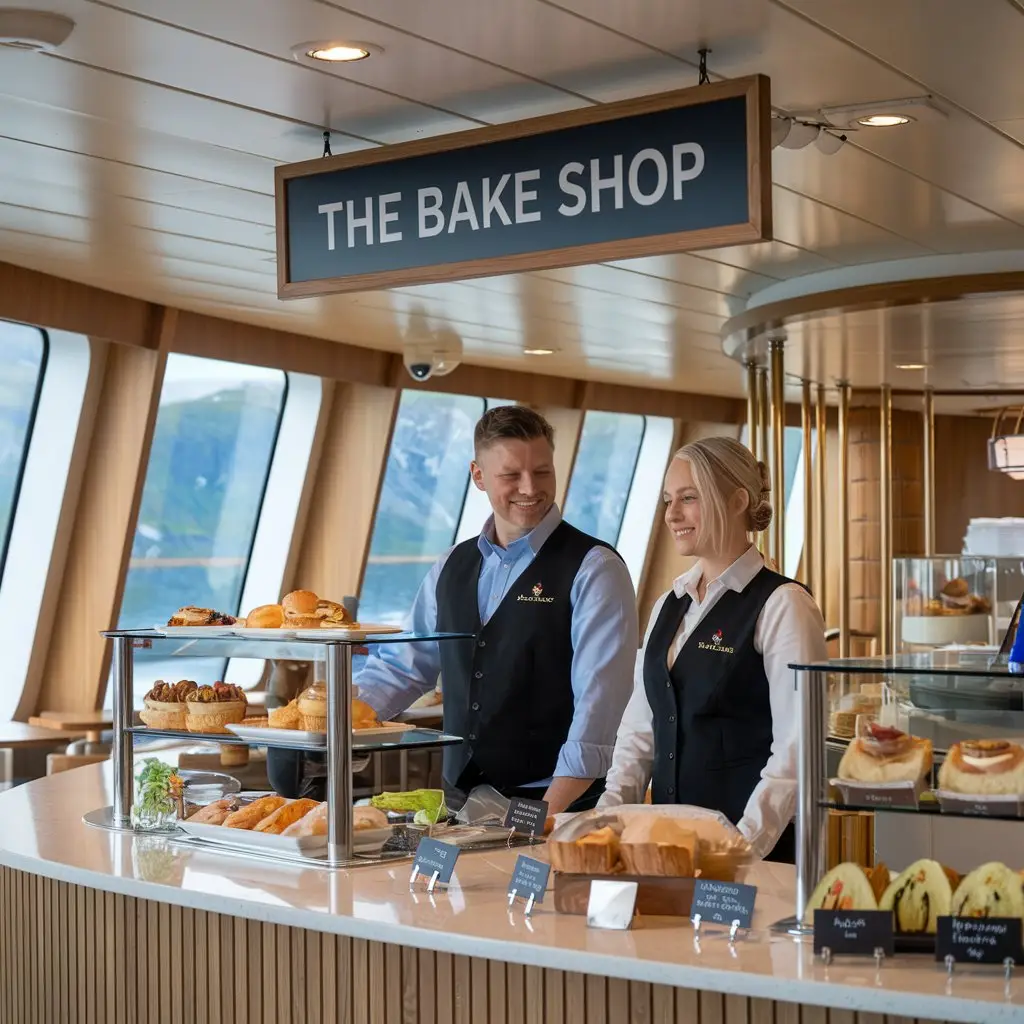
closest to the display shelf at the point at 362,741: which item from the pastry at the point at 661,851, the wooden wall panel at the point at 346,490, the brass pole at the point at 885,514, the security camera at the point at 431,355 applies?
the pastry at the point at 661,851

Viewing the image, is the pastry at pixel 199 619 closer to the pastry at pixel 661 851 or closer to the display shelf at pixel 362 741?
the display shelf at pixel 362 741

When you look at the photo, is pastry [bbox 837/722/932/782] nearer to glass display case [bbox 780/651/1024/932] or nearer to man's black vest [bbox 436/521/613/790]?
glass display case [bbox 780/651/1024/932]

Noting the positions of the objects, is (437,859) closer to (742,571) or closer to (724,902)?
(724,902)

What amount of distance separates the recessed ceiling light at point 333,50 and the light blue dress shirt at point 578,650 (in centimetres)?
114

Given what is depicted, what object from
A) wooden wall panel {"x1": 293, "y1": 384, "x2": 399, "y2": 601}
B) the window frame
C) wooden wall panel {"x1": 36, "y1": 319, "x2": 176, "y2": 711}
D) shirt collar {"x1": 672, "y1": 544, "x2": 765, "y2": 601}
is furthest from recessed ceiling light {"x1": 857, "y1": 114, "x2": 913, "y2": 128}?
wooden wall panel {"x1": 293, "y1": 384, "x2": 399, "y2": 601}

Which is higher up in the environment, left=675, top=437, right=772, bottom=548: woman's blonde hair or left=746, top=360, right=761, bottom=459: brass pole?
left=746, top=360, right=761, bottom=459: brass pole

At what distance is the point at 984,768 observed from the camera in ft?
6.52

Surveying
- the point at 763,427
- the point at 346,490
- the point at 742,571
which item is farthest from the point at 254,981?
the point at 346,490

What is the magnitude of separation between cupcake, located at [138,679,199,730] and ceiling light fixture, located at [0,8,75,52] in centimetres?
147

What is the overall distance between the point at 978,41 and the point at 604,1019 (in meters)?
2.47

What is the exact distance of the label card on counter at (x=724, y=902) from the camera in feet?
7.00

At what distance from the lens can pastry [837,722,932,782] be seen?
2.04 metres

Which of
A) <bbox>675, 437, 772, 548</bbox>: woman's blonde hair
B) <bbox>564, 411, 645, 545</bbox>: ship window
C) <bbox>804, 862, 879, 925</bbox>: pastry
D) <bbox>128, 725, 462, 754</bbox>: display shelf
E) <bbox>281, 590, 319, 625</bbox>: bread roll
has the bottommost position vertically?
<bbox>804, 862, 879, 925</bbox>: pastry

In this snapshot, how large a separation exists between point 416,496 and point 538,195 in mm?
7628
